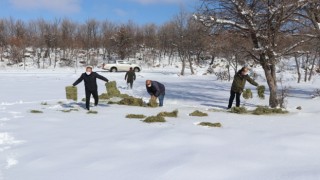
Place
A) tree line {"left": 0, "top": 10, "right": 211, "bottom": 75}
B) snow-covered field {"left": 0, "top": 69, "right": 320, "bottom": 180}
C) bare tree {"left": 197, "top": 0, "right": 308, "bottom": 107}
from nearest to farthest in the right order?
snow-covered field {"left": 0, "top": 69, "right": 320, "bottom": 180}
bare tree {"left": 197, "top": 0, "right": 308, "bottom": 107}
tree line {"left": 0, "top": 10, "right": 211, "bottom": 75}

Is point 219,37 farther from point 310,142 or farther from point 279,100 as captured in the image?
point 310,142

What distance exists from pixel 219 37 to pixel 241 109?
408 cm

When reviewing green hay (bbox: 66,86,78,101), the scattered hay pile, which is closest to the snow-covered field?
green hay (bbox: 66,86,78,101)

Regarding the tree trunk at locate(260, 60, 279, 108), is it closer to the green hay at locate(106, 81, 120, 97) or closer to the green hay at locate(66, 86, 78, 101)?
the green hay at locate(106, 81, 120, 97)

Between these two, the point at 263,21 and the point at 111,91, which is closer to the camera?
the point at 263,21

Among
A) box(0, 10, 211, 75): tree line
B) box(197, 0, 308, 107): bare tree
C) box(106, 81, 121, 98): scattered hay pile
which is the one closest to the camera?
box(197, 0, 308, 107): bare tree

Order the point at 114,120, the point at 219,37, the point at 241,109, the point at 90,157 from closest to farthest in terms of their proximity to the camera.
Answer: the point at 90,157
the point at 114,120
the point at 241,109
the point at 219,37

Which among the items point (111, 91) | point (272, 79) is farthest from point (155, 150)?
point (111, 91)

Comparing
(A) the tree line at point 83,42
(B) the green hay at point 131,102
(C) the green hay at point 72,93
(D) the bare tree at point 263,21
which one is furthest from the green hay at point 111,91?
(A) the tree line at point 83,42

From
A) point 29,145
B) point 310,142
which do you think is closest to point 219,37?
point 310,142

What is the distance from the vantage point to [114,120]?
1016 centimetres

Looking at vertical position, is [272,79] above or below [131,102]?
above

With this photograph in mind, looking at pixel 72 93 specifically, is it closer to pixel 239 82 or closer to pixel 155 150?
Result: pixel 239 82

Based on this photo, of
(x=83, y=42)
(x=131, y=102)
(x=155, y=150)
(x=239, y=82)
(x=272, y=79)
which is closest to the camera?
(x=155, y=150)
